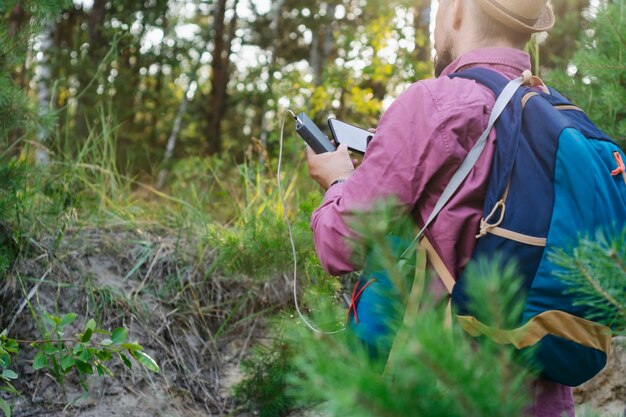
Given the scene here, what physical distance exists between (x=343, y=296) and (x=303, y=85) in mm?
A: 3512

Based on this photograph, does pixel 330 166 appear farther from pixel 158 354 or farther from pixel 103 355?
pixel 158 354

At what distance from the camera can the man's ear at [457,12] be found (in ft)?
6.72

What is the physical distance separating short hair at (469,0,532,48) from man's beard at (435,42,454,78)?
110 mm

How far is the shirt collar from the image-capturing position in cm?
197

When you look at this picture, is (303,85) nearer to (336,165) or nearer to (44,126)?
(44,126)

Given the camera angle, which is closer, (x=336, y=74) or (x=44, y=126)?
(x=44, y=126)

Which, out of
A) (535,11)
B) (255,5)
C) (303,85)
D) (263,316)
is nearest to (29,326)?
(263,316)

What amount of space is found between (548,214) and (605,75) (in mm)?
1764

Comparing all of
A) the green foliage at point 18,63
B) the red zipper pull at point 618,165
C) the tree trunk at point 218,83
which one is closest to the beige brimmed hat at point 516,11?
the red zipper pull at point 618,165

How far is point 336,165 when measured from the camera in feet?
6.95

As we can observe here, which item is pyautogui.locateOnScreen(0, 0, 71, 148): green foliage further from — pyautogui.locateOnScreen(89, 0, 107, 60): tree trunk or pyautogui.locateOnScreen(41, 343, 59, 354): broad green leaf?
pyautogui.locateOnScreen(89, 0, 107, 60): tree trunk

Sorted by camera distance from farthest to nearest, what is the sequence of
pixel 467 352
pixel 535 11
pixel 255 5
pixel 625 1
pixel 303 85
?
pixel 255 5 < pixel 303 85 < pixel 625 1 < pixel 535 11 < pixel 467 352

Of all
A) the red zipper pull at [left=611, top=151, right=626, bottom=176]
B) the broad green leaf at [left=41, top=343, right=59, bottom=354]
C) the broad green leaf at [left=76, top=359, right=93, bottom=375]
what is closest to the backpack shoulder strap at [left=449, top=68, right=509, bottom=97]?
the red zipper pull at [left=611, top=151, right=626, bottom=176]

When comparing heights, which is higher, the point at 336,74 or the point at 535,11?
the point at 535,11
